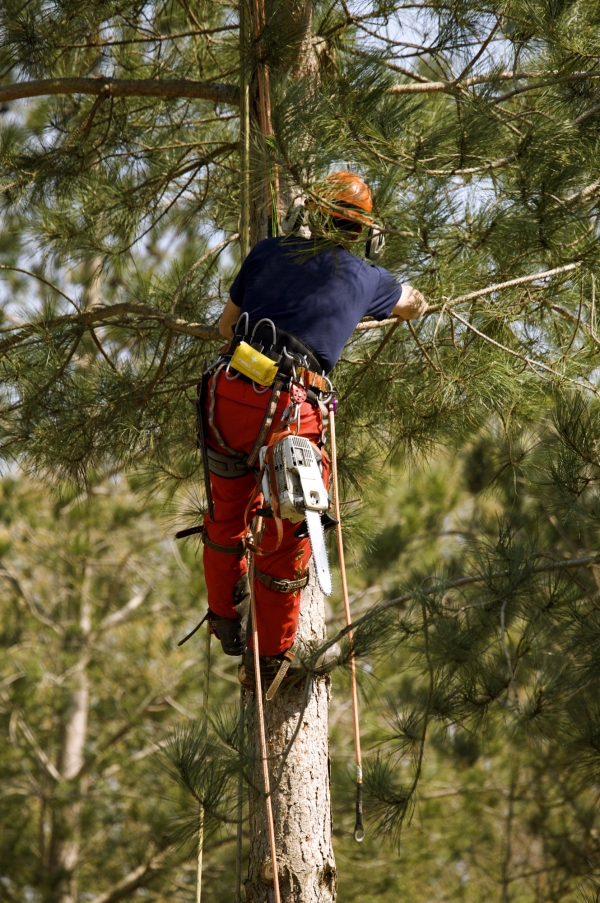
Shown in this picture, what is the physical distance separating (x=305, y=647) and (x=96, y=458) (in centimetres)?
123

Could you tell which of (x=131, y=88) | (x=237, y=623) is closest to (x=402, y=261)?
(x=237, y=623)

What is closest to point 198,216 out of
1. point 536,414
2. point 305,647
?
point 536,414

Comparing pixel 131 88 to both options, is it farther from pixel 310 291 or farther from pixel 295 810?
pixel 295 810

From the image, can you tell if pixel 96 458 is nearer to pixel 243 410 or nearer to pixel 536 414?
pixel 243 410

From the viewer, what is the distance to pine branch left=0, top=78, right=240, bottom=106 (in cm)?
345

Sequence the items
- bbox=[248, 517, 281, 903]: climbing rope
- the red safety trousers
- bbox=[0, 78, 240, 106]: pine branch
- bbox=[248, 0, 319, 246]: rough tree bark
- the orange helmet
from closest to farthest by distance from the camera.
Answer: the orange helmet
bbox=[248, 517, 281, 903]: climbing rope
the red safety trousers
bbox=[248, 0, 319, 246]: rough tree bark
bbox=[0, 78, 240, 106]: pine branch

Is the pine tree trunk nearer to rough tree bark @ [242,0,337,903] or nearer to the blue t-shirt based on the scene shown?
rough tree bark @ [242,0,337,903]

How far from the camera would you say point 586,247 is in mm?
3113

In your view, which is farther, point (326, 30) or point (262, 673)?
point (326, 30)

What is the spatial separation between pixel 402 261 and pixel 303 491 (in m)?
0.80

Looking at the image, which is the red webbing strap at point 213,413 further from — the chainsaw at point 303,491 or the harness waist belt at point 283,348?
the chainsaw at point 303,491

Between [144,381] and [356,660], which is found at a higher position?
[144,381]

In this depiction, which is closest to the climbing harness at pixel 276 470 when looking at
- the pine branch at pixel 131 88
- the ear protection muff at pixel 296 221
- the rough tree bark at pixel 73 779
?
the ear protection muff at pixel 296 221

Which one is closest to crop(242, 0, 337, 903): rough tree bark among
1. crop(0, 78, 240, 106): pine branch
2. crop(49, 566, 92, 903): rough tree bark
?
crop(0, 78, 240, 106): pine branch
